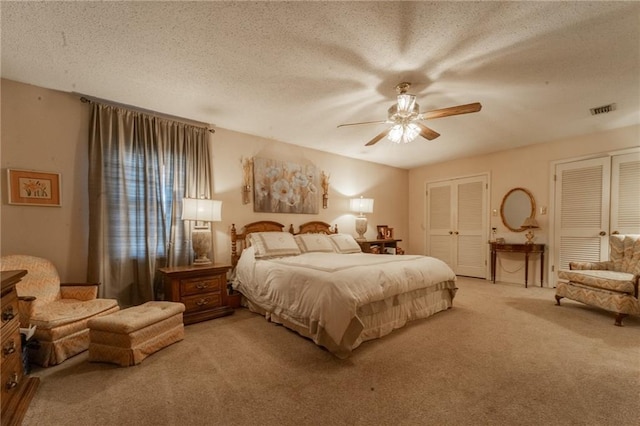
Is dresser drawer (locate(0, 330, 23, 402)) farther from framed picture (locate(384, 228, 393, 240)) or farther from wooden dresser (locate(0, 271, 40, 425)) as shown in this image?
framed picture (locate(384, 228, 393, 240))

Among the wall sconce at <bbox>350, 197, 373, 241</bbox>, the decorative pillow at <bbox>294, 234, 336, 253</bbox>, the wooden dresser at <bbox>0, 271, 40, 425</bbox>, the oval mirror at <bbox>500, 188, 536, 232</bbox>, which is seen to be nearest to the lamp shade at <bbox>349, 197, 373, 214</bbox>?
the wall sconce at <bbox>350, 197, 373, 241</bbox>

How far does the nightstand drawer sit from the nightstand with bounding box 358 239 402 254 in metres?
2.70

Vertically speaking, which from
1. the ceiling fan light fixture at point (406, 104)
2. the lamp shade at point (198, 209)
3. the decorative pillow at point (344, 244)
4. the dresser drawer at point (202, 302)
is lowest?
the dresser drawer at point (202, 302)

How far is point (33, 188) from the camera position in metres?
2.61

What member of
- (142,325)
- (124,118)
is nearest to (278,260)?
(142,325)

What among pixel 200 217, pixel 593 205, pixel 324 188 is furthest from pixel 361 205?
pixel 593 205

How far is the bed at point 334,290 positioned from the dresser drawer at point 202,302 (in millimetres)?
377

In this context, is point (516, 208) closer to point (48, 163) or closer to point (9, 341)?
point (9, 341)

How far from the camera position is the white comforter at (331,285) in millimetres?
2191

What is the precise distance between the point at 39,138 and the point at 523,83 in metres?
4.85

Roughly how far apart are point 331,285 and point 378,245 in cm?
339

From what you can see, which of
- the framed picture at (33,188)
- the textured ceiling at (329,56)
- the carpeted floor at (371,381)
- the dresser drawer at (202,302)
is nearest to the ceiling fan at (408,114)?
the textured ceiling at (329,56)

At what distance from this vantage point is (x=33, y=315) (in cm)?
203

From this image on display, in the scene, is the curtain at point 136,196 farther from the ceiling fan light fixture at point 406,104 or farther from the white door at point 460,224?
the white door at point 460,224
